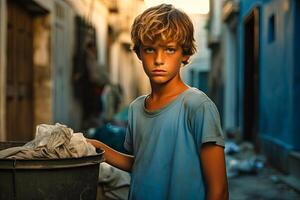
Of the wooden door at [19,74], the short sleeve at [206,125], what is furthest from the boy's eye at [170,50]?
the wooden door at [19,74]

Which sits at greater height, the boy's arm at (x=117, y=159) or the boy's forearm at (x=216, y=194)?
the boy's arm at (x=117, y=159)

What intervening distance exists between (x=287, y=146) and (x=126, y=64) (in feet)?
56.8

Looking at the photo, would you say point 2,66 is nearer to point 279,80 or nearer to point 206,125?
point 279,80

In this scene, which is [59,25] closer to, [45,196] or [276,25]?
[276,25]

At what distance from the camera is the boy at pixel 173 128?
6.78 ft

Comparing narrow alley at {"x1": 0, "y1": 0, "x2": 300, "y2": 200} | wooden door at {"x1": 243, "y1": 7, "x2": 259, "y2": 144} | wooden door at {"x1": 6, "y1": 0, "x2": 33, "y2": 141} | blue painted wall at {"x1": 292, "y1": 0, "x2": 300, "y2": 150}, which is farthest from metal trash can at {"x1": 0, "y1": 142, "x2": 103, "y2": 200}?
wooden door at {"x1": 243, "y1": 7, "x2": 259, "y2": 144}

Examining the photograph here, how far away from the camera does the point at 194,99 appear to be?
2.12 m

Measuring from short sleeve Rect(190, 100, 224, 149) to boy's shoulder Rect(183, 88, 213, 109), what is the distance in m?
0.01

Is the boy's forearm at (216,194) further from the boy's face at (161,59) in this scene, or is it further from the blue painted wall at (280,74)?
the blue painted wall at (280,74)

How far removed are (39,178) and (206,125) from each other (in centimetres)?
66

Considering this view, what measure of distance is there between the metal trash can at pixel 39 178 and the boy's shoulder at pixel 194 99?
1.53 ft

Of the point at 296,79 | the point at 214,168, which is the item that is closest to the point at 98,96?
the point at 296,79

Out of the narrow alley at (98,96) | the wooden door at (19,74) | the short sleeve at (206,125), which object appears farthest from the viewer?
the wooden door at (19,74)

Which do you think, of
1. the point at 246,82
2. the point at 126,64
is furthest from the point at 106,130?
the point at 126,64
